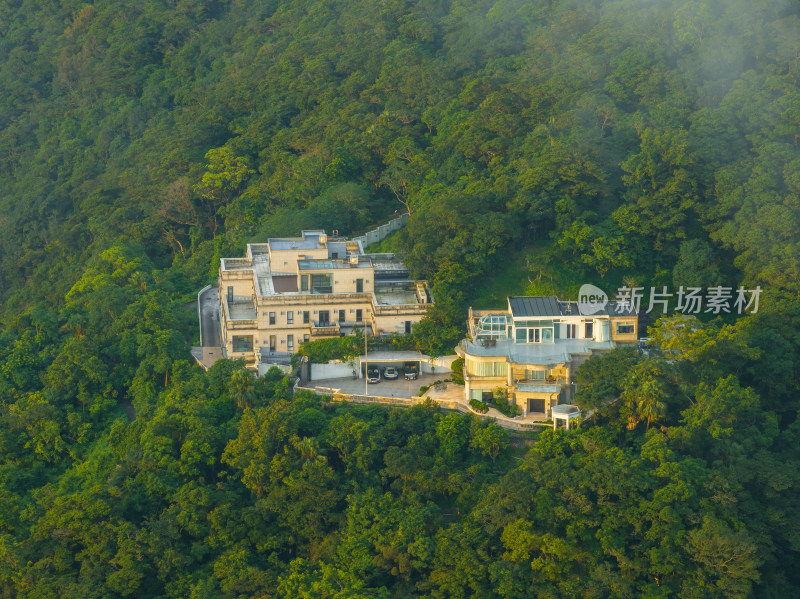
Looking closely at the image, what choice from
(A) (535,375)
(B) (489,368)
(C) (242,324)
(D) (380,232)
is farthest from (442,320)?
(D) (380,232)

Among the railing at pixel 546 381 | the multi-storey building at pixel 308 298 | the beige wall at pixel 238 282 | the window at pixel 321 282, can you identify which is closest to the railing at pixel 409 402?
the railing at pixel 546 381

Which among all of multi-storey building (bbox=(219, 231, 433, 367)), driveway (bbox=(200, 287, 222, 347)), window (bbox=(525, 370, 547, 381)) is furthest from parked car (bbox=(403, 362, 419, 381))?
driveway (bbox=(200, 287, 222, 347))

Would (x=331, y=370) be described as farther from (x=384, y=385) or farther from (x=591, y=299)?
(x=591, y=299)

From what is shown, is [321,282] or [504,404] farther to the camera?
[321,282]

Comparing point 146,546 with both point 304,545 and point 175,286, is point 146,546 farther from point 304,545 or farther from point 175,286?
point 175,286

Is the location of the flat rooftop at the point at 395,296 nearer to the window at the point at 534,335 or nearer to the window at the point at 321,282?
the window at the point at 321,282

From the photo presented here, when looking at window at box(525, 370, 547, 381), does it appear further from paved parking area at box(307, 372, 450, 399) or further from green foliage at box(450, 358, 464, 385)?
paved parking area at box(307, 372, 450, 399)
